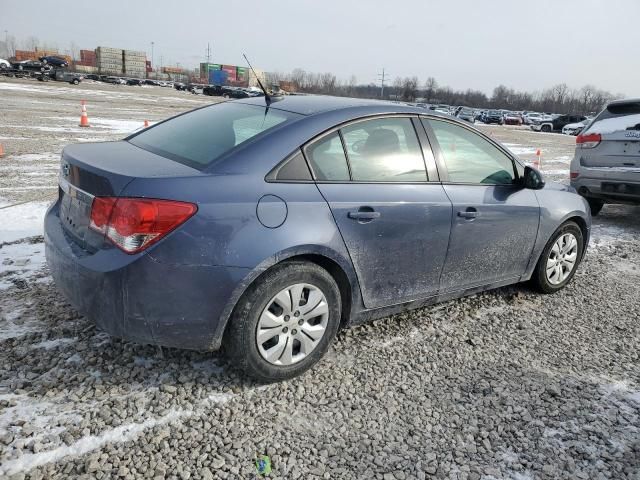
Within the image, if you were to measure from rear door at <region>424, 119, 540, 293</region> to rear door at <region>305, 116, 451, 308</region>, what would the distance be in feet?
0.42


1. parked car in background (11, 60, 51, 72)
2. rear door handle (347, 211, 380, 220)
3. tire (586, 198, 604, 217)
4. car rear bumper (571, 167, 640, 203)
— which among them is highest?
rear door handle (347, 211, 380, 220)

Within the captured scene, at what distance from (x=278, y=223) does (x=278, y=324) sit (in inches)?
23.1

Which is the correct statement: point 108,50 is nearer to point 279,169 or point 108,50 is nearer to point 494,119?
point 494,119

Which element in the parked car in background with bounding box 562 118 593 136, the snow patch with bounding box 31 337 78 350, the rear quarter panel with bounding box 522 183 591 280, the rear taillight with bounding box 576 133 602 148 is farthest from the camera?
the parked car in background with bounding box 562 118 593 136

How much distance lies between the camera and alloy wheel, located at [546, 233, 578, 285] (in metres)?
4.53

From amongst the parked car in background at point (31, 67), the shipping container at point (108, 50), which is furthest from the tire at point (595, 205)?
the shipping container at point (108, 50)

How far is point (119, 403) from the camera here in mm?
2682

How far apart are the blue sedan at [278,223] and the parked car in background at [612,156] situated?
3.76m

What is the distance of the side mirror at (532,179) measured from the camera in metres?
3.99

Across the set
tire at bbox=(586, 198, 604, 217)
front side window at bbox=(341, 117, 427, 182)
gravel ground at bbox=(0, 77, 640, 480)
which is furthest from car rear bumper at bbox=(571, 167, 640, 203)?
front side window at bbox=(341, 117, 427, 182)

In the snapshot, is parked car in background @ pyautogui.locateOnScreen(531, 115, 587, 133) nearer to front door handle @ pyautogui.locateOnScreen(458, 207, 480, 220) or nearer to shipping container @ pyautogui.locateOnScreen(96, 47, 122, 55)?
front door handle @ pyautogui.locateOnScreen(458, 207, 480, 220)

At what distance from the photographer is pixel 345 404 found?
9.37 ft

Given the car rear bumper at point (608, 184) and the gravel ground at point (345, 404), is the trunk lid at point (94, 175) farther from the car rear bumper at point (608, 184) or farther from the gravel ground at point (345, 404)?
the car rear bumper at point (608, 184)

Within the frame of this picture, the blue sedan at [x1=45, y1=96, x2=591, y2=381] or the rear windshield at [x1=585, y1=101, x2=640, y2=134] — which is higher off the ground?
the rear windshield at [x1=585, y1=101, x2=640, y2=134]
